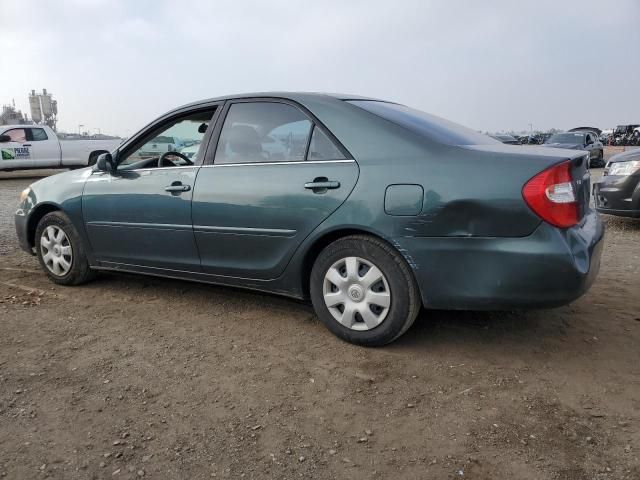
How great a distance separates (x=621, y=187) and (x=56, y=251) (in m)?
6.55

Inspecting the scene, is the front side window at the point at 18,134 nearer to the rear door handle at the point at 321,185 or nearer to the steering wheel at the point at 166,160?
the steering wheel at the point at 166,160

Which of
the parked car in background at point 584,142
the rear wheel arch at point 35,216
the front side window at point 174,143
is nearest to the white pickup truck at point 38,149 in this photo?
the rear wheel arch at point 35,216

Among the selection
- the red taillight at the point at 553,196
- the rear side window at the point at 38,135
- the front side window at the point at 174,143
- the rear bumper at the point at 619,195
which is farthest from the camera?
the rear side window at the point at 38,135

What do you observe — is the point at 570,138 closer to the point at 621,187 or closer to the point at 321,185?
the point at 621,187

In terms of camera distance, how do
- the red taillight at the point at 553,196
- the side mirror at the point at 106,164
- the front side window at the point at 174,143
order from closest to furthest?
the red taillight at the point at 553,196
the front side window at the point at 174,143
the side mirror at the point at 106,164

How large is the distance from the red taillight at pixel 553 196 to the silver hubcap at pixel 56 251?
360cm

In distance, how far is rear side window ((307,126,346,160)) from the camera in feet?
10.8

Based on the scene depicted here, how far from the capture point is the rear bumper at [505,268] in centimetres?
278

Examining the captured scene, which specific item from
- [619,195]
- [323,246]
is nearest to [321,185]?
[323,246]

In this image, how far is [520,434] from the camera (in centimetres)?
236

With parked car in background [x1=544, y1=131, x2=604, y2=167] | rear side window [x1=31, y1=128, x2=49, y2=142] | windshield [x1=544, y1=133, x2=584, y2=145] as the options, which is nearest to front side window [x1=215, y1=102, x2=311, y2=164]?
rear side window [x1=31, y1=128, x2=49, y2=142]

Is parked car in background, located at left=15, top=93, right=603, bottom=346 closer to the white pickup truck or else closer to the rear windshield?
the rear windshield

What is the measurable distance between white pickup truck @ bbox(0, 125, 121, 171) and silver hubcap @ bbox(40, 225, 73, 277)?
12.0m

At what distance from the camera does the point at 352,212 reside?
3.12 m
